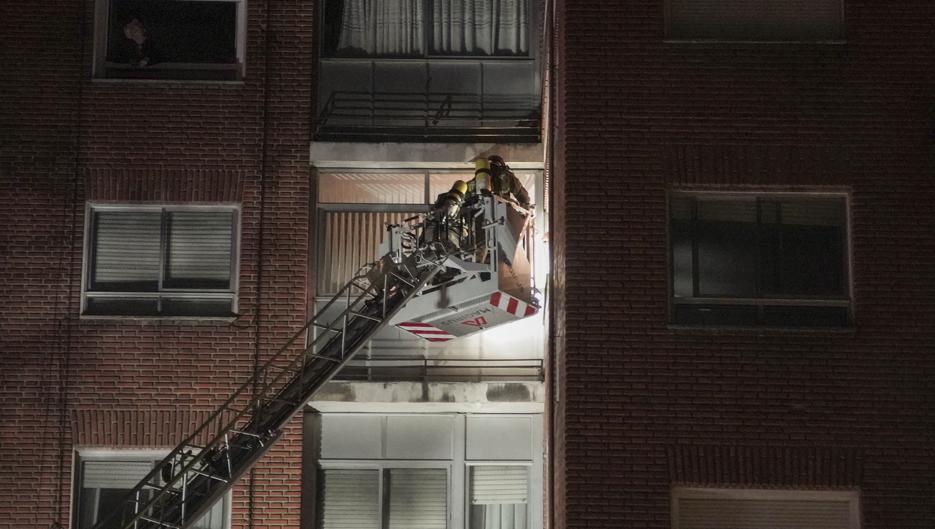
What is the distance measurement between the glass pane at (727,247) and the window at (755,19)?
1826 millimetres

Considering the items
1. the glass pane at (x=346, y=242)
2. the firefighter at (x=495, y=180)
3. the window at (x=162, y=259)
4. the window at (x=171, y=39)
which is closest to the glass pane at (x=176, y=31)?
the window at (x=171, y=39)

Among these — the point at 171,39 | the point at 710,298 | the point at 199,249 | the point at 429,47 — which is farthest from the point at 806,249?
the point at 171,39

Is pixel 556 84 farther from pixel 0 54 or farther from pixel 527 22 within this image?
pixel 0 54

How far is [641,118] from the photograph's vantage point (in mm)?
12875

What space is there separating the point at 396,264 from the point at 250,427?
8.34ft

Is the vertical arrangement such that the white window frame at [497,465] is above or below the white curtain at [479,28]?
below

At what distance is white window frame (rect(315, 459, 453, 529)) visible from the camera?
1630 centimetres

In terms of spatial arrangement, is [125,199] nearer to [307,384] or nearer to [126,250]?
[126,250]

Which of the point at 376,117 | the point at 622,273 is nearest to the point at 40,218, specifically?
the point at 376,117

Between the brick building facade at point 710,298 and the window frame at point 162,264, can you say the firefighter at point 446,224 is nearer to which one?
the brick building facade at point 710,298


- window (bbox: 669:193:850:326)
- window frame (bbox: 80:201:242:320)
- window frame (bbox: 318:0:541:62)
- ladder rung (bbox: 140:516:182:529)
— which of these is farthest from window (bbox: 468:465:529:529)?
window frame (bbox: 318:0:541:62)

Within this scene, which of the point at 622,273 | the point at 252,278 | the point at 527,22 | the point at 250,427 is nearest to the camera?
the point at 622,273

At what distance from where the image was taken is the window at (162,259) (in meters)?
16.1

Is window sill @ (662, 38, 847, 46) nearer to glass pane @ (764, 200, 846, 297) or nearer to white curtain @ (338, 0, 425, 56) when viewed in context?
glass pane @ (764, 200, 846, 297)
